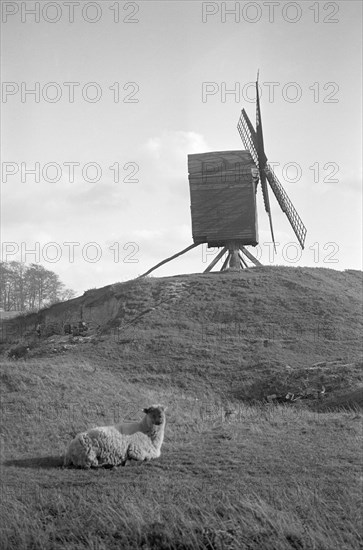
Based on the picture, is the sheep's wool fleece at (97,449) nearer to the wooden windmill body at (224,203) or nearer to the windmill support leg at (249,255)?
the wooden windmill body at (224,203)

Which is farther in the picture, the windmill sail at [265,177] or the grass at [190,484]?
the windmill sail at [265,177]

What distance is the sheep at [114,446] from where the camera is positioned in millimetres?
12945

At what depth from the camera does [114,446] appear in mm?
13219

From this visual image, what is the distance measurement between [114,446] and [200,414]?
23.4 feet

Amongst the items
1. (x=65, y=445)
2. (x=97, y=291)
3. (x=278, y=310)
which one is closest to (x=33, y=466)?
(x=65, y=445)

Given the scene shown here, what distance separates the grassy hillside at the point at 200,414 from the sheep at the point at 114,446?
1.38 feet

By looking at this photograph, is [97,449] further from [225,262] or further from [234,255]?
[225,262]

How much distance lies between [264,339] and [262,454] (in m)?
17.9

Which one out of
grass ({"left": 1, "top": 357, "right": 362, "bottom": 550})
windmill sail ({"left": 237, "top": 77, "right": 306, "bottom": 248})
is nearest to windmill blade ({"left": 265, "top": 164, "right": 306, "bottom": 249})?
windmill sail ({"left": 237, "top": 77, "right": 306, "bottom": 248})

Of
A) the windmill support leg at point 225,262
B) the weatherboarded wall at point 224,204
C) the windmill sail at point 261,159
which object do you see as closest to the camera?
the weatherboarded wall at point 224,204

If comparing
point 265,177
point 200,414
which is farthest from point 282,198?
point 200,414

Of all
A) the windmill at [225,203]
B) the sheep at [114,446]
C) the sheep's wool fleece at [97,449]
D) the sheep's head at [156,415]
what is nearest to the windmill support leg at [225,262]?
the windmill at [225,203]

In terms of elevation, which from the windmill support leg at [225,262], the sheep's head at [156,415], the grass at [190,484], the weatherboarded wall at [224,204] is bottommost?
the grass at [190,484]

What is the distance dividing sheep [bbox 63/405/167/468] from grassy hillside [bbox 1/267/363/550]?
16.6 inches
